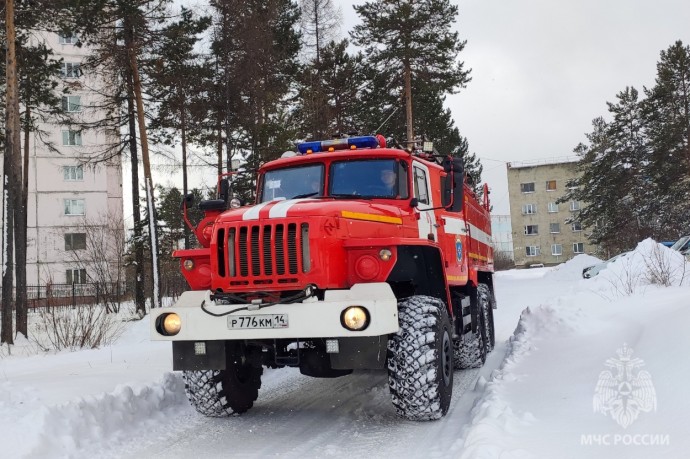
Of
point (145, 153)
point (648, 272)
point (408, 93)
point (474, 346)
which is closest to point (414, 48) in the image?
point (408, 93)

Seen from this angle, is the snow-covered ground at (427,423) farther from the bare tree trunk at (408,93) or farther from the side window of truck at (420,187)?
the bare tree trunk at (408,93)

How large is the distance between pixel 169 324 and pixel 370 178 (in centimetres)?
261

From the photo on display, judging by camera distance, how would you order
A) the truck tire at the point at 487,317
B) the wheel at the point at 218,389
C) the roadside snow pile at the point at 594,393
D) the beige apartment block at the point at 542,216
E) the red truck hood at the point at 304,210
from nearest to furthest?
the roadside snow pile at the point at 594,393
the red truck hood at the point at 304,210
the wheel at the point at 218,389
the truck tire at the point at 487,317
the beige apartment block at the point at 542,216

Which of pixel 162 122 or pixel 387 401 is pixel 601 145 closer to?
pixel 162 122

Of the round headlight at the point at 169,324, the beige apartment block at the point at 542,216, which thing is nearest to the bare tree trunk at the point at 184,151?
the round headlight at the point at 169,324

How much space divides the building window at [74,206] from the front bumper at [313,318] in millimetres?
42617

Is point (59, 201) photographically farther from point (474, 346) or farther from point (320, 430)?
point (320, 430)

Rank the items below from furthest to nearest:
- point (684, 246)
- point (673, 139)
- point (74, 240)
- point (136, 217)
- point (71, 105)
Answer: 1. point (74, 240)
2. point (673, 139)
3. point (71, 105)
4. point (684, 246)
5. point (136, 217)

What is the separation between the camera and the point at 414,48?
85.8 ft

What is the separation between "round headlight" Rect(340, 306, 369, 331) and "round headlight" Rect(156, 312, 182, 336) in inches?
59.0

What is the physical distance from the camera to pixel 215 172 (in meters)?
24.2

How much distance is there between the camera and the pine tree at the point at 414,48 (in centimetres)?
2617

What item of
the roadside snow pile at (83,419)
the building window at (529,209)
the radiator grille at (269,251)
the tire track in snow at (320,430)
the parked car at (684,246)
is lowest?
the tire track in snow at (320,430)

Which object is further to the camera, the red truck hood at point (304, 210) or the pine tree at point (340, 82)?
the pine tree at point (340, 82)
